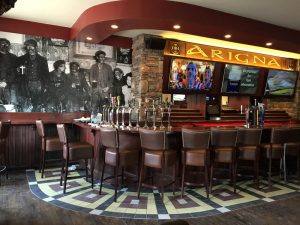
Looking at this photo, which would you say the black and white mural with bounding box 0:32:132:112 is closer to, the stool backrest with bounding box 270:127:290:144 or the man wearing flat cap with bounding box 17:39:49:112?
the man wearing flat cap with bounding box 17:39:49:112

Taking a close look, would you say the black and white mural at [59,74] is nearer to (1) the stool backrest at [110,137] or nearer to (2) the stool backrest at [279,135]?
(1) the stool backrest at [110,137]

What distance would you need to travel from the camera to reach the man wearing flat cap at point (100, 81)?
6.52 metres

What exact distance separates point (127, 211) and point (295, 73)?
7901 mm

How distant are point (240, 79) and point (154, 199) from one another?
5.05m

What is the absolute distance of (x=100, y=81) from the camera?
6.60 meters

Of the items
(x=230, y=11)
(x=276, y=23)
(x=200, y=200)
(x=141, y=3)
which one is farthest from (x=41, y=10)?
(x=276, y=23)

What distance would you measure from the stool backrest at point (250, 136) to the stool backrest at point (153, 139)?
4.95 feet

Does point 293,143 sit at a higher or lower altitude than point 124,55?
lower

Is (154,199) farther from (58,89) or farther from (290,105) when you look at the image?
(290,105)

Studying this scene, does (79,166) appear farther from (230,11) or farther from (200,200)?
(230,11)

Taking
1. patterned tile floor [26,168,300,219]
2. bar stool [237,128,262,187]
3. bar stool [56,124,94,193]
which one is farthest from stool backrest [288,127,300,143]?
bar stool [56,124,94,193]

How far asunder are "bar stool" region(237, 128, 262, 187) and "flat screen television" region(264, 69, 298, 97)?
14.5ft

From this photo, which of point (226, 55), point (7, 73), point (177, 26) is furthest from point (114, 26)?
point (226, 55)

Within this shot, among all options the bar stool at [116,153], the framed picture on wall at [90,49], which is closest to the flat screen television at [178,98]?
the framed picture on wall at [90,49]
